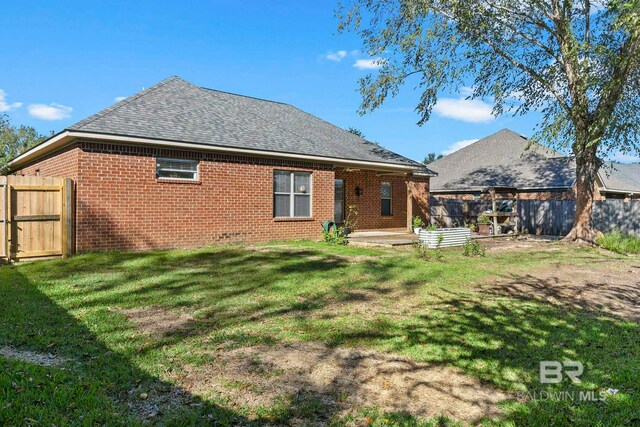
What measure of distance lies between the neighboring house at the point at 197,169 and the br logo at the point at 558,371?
10.9 m

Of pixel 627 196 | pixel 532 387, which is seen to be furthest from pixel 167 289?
pixel 627 196

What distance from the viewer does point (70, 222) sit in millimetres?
A: 11023

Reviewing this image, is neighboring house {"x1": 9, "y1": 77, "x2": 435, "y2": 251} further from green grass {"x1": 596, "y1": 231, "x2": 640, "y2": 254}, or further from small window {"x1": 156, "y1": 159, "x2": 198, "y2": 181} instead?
green grass {"x1": 596, "y1": 231, "x2": 640, "y2": 254}

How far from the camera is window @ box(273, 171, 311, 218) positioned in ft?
50.3

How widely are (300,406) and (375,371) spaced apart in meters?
1.02

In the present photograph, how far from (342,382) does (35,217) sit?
1007cm

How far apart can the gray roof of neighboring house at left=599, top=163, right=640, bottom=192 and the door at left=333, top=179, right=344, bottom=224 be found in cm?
1541

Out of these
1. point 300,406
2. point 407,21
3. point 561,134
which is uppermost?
point 407,21

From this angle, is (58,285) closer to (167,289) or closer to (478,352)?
(167,289)

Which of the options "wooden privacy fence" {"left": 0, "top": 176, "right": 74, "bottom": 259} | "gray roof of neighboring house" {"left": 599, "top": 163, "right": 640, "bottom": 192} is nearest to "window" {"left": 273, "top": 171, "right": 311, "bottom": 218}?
"wooden privacy fence" {"left": 0, "top": 176, "right": 74, "bottom": 259}

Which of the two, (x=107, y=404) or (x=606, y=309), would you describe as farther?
(x=606, y=309)

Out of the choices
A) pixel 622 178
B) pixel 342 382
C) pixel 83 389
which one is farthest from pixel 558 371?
pixel 622 178

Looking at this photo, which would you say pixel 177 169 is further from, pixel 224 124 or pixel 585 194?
pixel 585 194

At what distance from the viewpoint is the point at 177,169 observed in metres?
12.9
